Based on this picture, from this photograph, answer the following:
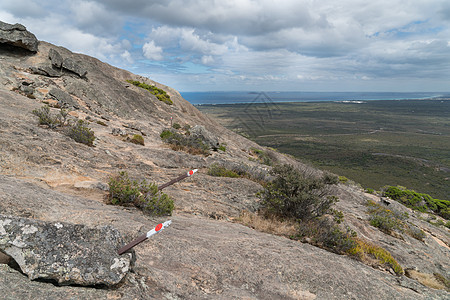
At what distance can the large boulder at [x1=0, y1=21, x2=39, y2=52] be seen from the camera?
20.8 metres

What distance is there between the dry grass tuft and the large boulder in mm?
25341

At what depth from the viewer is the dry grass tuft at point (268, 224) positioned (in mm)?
7676

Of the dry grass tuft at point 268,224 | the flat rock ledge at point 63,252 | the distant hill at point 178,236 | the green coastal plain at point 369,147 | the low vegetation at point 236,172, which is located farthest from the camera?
the green coastal plain at point 369,147

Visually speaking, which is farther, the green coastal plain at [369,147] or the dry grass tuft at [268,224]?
the green coastal plain at [369,147]

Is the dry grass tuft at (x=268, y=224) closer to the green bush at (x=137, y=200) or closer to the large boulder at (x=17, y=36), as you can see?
Result: the green bush at (x=137, y=200)

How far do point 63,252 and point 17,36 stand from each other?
26601mm

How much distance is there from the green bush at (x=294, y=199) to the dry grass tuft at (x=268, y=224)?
1.95 ft

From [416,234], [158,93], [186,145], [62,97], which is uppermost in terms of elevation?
[158,93]

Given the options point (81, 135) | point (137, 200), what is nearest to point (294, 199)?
point (137, 200)

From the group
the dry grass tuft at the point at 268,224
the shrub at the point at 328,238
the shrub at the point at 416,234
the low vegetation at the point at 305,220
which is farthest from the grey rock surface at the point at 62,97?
the shrub at the point at 416,234

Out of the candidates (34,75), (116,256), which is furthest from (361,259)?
(34,75)

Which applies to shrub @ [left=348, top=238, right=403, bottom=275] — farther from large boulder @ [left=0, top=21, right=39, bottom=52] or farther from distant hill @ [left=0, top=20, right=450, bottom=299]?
large boulder @ [left=0, top=21, right=39, bottom=52]

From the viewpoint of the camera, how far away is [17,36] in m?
21.3

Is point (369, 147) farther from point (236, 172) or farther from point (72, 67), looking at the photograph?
point (72, 67)
